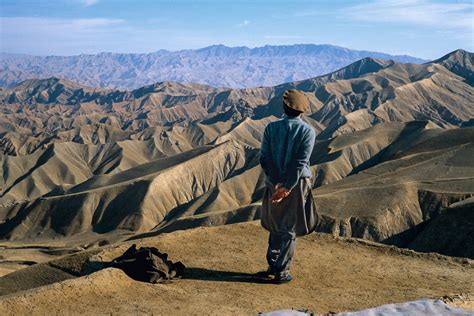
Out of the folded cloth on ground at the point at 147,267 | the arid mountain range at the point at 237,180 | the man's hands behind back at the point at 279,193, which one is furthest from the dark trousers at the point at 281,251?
the arid mountain range at the point at 237,180

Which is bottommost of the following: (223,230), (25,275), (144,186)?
(144,186)

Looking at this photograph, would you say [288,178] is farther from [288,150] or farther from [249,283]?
[249,283]

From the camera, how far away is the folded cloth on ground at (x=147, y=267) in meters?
11.0

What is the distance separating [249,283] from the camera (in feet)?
37.5

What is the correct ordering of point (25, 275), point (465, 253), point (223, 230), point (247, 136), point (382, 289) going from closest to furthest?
1. point (382, 289)
2. point (223, 230)
3. point (25, 275)
4. point (465, 253)
5. point (247, 136)

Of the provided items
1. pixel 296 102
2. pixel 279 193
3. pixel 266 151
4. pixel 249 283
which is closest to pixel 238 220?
pixel 249 283

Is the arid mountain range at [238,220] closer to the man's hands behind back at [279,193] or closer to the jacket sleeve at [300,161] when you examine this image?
the man's hands behind back at [279,193]

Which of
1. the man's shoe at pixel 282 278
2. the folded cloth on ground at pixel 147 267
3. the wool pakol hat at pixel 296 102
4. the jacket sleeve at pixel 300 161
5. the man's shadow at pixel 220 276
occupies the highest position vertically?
the wool pakol hat at pixel 296 102

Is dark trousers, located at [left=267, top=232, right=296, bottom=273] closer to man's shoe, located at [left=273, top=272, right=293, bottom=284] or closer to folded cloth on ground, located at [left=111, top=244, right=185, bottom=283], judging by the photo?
man's shoe, located at [left=273, top=272, right=293, bottom=284]


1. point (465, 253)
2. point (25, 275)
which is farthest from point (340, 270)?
point (465, 253)

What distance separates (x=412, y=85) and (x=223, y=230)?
196586 millimetres

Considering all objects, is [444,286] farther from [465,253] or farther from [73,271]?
[465,253]

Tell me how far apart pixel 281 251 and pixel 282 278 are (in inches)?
25.4

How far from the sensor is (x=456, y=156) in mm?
70188
